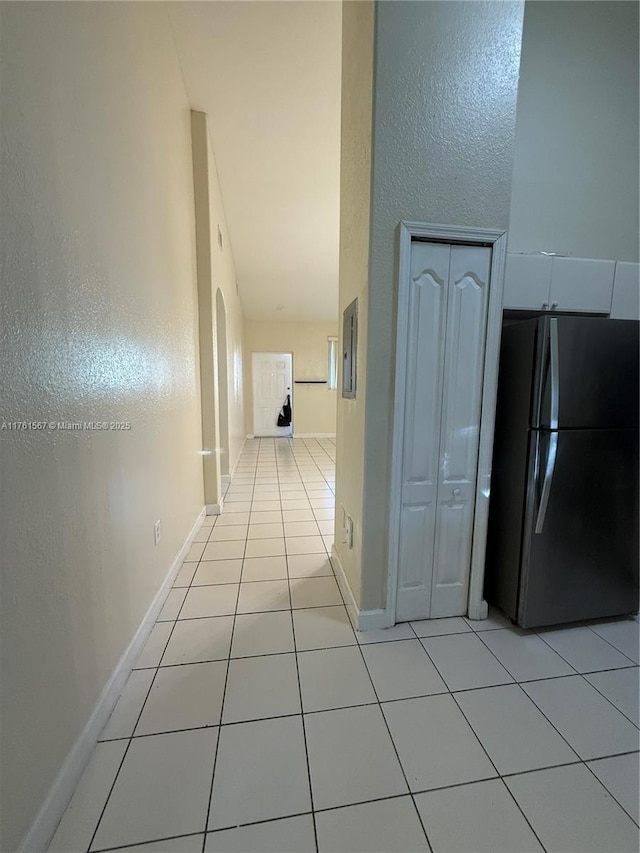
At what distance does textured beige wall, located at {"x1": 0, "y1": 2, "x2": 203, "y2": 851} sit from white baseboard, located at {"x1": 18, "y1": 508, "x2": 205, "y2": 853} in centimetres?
4

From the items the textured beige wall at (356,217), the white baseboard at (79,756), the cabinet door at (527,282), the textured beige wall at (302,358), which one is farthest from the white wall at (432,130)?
the textured beige wall at (302,358)

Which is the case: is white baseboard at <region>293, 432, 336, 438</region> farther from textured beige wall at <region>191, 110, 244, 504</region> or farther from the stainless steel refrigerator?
the stainless steel refrigerator

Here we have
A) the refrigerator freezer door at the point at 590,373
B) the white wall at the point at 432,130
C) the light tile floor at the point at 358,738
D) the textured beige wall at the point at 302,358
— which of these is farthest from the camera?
the textured beige wall at the point at 302,358

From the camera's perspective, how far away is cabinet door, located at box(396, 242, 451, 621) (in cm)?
160

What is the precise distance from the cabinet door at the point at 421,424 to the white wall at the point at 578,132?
108 centimetres

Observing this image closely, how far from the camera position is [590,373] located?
5.29 feet

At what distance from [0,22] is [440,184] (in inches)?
59.9

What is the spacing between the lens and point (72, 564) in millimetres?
1079

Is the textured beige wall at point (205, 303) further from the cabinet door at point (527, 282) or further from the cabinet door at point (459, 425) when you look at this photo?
the cabinet door at point (527, 282)

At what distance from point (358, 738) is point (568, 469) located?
149cm

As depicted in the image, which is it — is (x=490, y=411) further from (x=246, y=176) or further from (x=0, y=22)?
(x=246, y=176)

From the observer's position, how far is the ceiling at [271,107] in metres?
2.03

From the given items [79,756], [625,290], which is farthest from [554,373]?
[79,756]

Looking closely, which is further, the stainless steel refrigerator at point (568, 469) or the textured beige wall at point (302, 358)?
the textured beige wall at point (302, 358)
